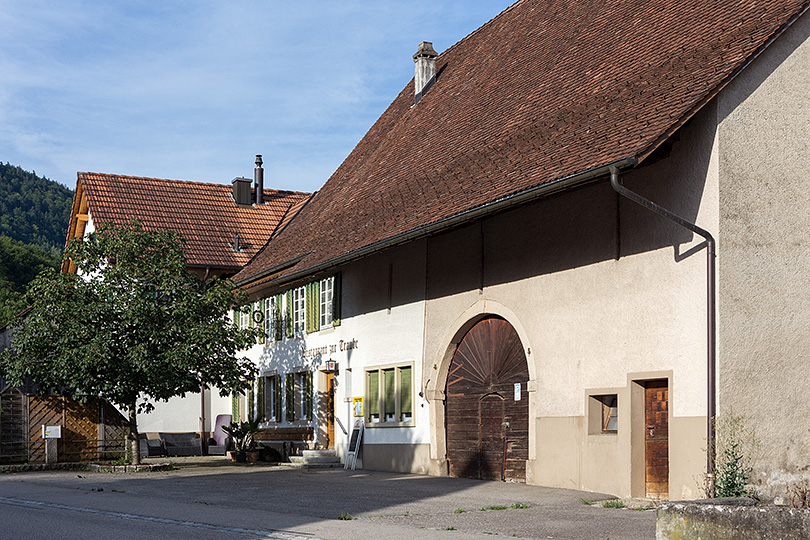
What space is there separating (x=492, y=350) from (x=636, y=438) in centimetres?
453

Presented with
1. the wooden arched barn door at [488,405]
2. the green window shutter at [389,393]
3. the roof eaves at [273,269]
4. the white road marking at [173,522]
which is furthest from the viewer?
the roof eaves at [273,269]

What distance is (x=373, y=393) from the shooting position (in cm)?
2420

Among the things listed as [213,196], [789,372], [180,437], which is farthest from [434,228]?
[213,196]

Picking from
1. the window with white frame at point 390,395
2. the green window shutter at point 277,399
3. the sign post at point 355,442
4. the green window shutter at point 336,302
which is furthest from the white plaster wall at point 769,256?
the green window shutter at point 277,399

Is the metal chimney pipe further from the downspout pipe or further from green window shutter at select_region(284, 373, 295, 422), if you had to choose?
the downspout pipe

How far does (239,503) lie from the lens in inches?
601

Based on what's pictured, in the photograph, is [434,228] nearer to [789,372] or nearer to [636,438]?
[636,438]

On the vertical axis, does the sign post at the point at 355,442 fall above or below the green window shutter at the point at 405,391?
below

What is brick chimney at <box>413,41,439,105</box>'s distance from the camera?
27572mm

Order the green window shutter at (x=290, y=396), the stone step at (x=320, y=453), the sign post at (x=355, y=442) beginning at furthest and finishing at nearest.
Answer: the green window shutter at (x=290, y=396) < the stone step at (x=320, y=453) < the sign post at (x=355, y=442)

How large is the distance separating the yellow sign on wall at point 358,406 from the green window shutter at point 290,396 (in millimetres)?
3918

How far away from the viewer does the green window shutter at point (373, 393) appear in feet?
78.5

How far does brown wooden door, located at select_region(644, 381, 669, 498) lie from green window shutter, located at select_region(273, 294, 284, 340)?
49.9 ft

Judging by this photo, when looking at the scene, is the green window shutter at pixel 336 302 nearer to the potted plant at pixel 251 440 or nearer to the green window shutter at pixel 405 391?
the green window shutter at pixel 405 391
